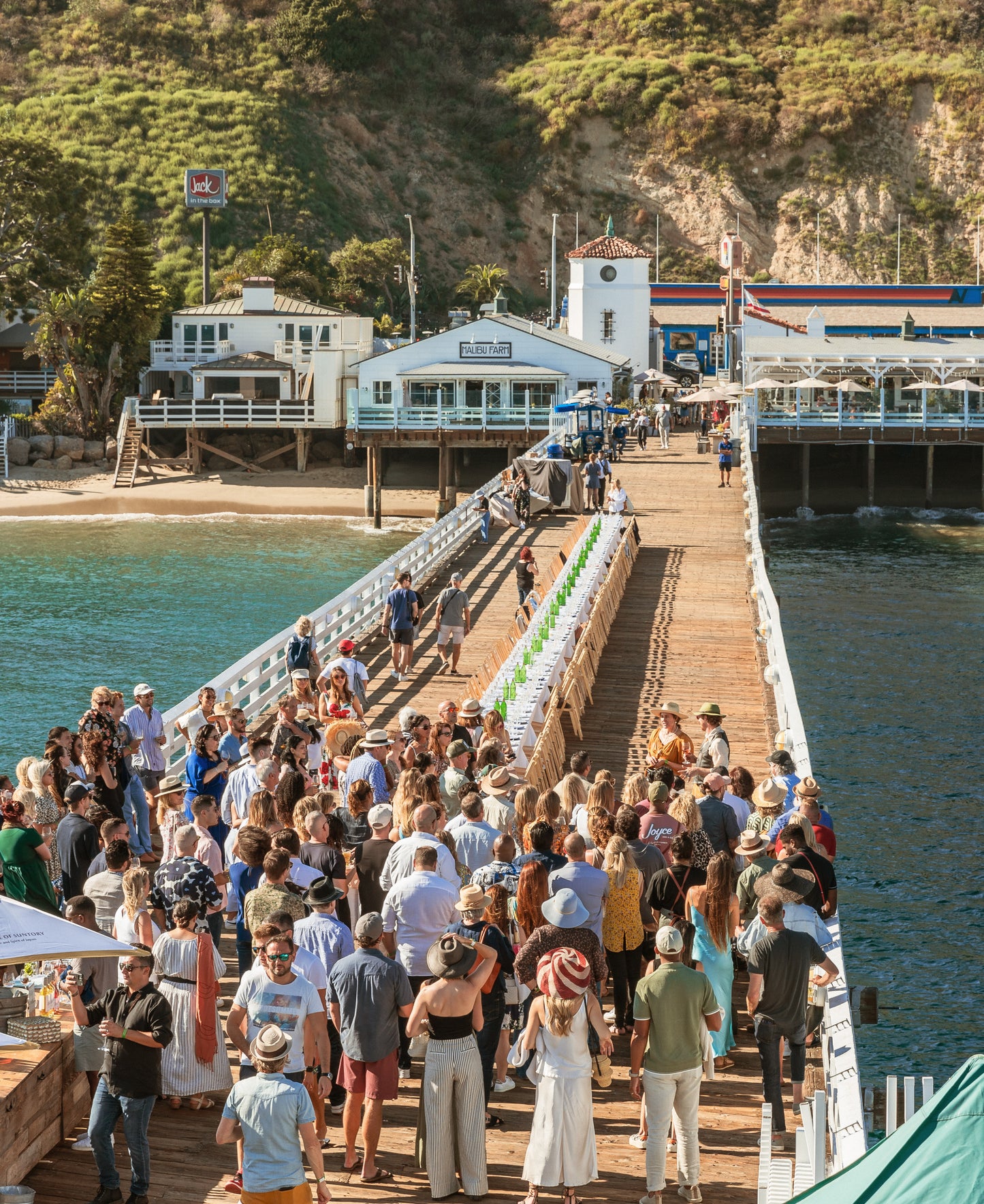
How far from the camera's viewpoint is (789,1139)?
28.4 ft

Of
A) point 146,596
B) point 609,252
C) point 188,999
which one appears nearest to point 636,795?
point 188,999

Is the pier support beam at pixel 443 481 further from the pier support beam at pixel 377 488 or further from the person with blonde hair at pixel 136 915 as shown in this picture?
the person with blonde hair at pixel 136 915

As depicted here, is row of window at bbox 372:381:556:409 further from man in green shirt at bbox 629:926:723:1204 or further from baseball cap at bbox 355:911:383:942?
man in green shirt at bbox 629:926:723:1204

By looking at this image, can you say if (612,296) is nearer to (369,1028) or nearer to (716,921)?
(716,921)

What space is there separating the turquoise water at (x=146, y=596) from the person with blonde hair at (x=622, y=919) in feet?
56.5

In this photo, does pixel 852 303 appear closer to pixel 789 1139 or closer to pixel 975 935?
pixel 975 935

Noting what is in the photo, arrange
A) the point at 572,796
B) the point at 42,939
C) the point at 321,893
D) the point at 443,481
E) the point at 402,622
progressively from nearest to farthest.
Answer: the point at 42,939 → the point at 321,893 → the point at 572,796 → the point at 402,622 → the point at 443,481

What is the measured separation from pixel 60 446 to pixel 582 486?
1242 inches

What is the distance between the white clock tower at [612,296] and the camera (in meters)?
67.2

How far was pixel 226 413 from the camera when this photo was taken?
2259 inches

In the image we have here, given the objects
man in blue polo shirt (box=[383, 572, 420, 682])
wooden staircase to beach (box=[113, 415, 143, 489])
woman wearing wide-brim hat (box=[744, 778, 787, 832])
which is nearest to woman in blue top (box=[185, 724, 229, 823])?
woman wearing wide-brim hat (box=[744, 778, 787, 832])

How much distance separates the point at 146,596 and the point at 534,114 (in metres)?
77.3

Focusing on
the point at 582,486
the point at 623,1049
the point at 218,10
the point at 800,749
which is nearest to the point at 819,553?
the point at 582,486

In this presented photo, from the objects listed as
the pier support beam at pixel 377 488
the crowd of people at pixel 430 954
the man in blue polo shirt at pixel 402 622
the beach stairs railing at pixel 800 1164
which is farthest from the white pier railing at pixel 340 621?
the pier support beam at pixel 377 488
